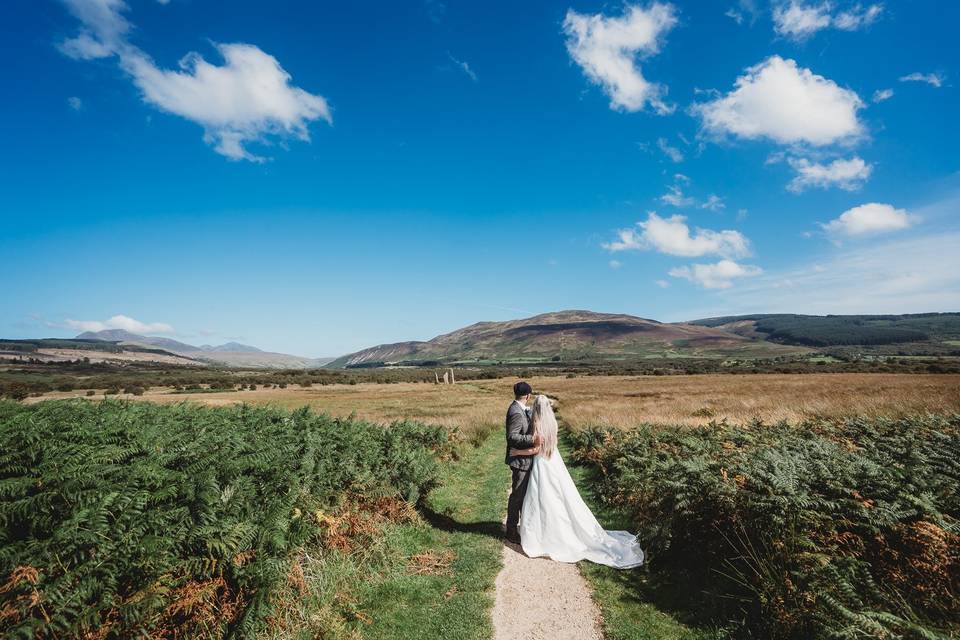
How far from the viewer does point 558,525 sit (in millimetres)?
8773

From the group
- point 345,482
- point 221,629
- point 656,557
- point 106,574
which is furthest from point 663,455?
point 106,574

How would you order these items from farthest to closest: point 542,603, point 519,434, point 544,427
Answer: point 519,434 → point 544,427 → point 542,603

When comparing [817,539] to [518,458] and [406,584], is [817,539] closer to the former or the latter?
[518,458]

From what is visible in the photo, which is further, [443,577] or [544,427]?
[544,427]

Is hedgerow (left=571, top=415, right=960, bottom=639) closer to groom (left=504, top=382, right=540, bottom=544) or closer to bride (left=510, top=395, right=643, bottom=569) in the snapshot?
bride (left=510, top=395, right=643, bottom=569)

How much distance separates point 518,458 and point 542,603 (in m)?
2.81

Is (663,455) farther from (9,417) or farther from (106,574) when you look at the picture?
(9,417)

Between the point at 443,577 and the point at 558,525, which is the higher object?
the point at 558,525

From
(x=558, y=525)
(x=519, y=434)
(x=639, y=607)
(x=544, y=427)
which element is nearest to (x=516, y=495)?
(x=558, y=525)

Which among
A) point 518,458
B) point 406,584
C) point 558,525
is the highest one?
point 518,458

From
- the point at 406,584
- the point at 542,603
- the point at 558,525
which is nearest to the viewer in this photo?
the point at 542,603

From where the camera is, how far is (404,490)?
1031 centimetres

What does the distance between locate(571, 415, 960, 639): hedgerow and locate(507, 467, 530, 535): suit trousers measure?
8.19 ft

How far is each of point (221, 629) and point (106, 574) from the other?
1.32 meters
